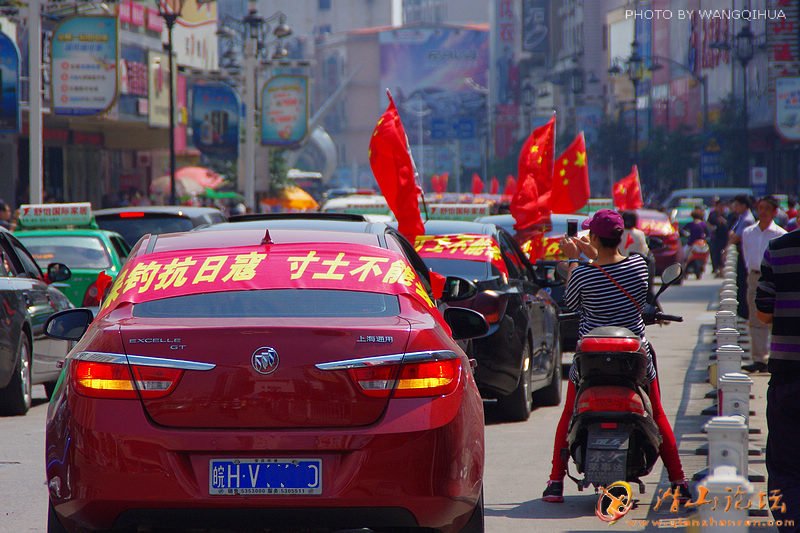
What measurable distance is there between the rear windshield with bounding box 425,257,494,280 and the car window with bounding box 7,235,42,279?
3.35 m

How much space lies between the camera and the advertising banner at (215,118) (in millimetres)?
46094

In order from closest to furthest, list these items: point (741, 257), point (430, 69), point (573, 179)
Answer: point (741, 257) < point (573, 179) < point (430, 69)

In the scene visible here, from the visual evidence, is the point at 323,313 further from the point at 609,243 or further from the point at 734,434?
the point at 609,243

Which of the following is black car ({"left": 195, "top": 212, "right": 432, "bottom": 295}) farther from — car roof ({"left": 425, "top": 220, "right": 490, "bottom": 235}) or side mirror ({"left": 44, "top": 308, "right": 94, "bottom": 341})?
car roof ({"left": 425, "top": 220, "right": 490, "bottom": 235})

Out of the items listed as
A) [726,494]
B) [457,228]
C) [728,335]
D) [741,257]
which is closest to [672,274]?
[728,335]

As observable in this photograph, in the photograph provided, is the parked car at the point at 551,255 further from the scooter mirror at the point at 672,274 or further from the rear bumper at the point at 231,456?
the rear bumper at the point at 231,456

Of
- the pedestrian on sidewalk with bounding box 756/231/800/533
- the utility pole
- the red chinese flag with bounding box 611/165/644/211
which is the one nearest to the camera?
the pedestrian on sidewalk with bounding box 756/231/800/533

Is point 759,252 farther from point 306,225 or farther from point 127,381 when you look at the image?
point 127,381

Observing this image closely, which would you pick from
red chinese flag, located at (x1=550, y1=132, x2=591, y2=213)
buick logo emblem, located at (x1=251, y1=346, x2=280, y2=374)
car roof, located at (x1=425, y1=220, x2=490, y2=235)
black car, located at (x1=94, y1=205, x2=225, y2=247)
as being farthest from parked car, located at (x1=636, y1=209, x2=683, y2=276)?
buick logo emblem, located at (x1=251, y1=346, x2=280, y2=374)

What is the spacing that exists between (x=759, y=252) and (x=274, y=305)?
970 centimetres

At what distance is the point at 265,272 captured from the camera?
6066 mm

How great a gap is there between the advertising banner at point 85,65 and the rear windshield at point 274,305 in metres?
23.4

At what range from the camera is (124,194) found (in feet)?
178

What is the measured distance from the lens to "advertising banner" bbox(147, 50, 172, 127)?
163 feet
